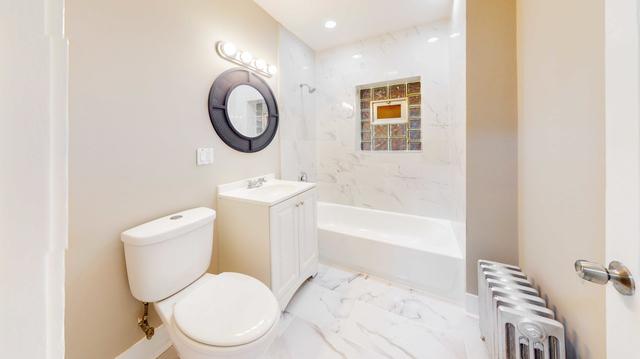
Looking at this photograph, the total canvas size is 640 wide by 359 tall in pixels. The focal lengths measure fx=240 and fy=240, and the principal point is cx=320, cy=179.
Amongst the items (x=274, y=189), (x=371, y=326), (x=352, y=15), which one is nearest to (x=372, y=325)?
(x=371, y=326)

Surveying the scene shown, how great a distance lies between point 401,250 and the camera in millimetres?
1933

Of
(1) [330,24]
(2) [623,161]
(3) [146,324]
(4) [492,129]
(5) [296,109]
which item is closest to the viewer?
(2) [623,161]

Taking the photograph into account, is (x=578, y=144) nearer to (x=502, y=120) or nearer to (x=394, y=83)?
(x=502, y=120)

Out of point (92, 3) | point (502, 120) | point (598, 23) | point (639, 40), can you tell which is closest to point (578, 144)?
point (598, 23)

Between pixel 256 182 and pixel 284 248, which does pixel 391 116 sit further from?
pixel 284 248

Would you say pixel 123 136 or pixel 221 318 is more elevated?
pixel 123 136

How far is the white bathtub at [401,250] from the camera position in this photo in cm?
176

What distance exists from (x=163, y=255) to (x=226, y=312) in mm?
424

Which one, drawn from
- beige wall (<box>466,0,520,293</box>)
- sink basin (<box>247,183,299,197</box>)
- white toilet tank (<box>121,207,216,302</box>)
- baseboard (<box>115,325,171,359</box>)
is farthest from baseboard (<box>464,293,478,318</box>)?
baseboard (<box>115,325,171,359</box>)

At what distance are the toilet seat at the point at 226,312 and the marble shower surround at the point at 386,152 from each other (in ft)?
5.89

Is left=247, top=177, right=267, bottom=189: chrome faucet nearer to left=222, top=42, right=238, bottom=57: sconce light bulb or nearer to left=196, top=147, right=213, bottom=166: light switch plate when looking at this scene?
left=196, top=147, right=213, bottom=166: light switch plate

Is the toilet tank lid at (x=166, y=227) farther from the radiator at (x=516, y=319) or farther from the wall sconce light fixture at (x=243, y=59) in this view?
the radiator at (x=516, y=319)

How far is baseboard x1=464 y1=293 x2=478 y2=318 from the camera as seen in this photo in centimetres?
159

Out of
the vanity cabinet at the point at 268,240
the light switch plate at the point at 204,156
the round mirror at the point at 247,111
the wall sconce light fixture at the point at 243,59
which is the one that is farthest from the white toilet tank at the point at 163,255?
the wall sconce light fixture at the point at 243,59
